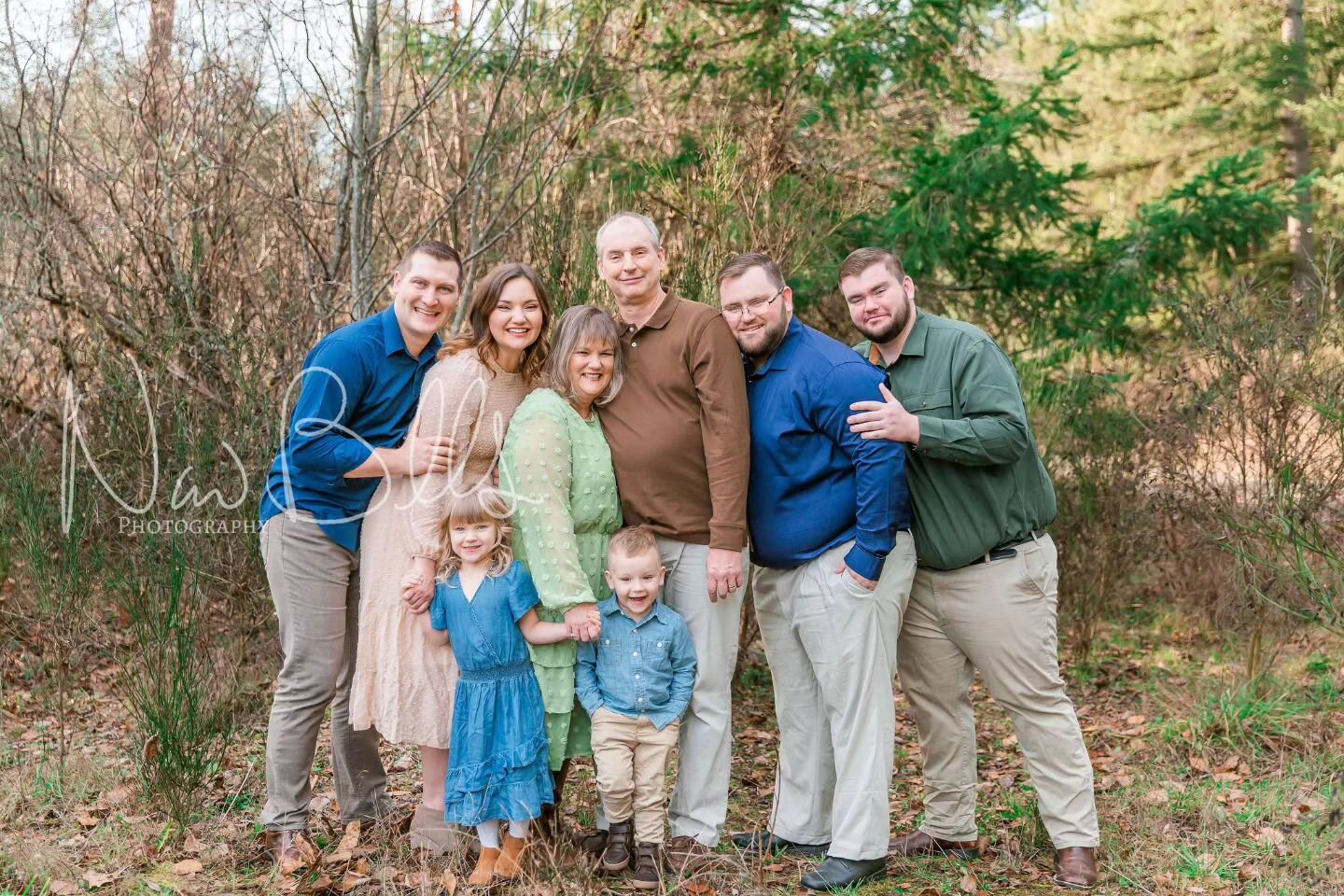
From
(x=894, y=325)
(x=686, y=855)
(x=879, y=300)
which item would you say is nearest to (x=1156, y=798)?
(x=686, y=855)

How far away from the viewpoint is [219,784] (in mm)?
4879

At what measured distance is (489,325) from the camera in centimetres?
388

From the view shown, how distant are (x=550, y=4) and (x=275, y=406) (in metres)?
3.12

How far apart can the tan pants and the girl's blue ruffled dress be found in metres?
0.20

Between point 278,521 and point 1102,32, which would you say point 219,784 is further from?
point 1102,32

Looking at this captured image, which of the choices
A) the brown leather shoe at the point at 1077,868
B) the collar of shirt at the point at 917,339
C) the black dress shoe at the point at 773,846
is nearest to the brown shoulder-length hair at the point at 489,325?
the collar of shirt at the point at 917,339

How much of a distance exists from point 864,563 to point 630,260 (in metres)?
1.30

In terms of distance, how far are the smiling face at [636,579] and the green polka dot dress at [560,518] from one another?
101 mm

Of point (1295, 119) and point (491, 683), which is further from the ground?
point (1295, 119)

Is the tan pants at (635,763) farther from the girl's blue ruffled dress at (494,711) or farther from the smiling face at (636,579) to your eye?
the smiling face at (636,579)

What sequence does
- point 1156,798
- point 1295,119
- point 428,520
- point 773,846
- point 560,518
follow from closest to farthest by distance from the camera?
point 560,518 < point 428,520 < point 773,846 < point 1156,798 < point 1295,119

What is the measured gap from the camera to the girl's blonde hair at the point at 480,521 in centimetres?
375

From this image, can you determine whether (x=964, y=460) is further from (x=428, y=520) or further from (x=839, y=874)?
(x=428, y=520)

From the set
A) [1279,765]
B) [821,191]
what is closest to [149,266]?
[821,191]
